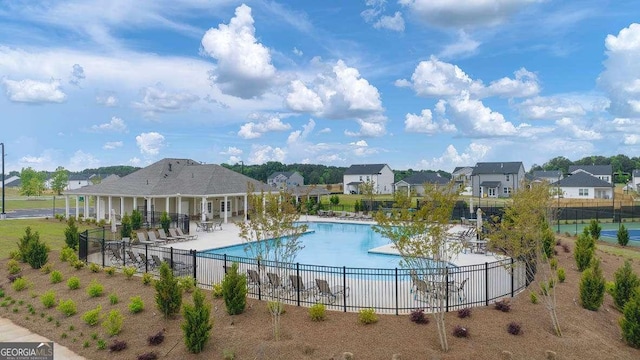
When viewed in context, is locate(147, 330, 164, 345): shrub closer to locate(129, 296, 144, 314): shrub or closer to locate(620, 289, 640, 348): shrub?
locate(129, 296, 144, 314): shrub

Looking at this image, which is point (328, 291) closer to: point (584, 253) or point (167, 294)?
point (167, 294)

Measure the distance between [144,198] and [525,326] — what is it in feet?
110

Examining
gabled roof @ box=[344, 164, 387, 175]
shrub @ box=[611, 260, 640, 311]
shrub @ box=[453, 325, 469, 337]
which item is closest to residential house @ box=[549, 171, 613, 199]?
gabled roof @ box=[344, 164, 387, 175]

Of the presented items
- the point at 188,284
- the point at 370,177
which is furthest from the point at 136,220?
the point at 370,177

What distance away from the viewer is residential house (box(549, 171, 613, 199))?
6431 centimetres

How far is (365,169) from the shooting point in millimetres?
92938

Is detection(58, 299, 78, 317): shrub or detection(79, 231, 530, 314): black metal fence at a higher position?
detection(79, 231, 530, 314): black metal fence

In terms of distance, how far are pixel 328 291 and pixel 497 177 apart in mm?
72315

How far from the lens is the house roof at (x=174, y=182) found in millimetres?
36312

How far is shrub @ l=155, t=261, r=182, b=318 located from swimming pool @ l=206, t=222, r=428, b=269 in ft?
20.9

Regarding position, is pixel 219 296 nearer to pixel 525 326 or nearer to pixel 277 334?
pixel 277 334

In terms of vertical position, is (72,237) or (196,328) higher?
(72,237)

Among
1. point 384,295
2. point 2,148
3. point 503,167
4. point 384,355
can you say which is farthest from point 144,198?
point 503,167

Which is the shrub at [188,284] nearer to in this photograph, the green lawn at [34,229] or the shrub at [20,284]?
the shrub at [20,284]
